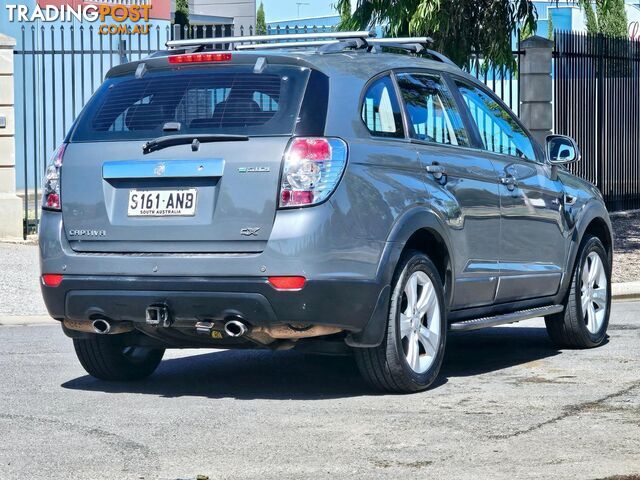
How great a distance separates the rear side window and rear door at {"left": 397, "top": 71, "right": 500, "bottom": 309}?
0.12 metres

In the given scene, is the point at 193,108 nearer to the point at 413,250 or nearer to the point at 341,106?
the point at 341,106

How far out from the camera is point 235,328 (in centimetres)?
716

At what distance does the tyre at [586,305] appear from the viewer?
370 inches

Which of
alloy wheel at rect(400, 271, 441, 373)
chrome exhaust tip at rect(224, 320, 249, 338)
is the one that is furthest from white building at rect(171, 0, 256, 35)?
chrome exhaust tip at rect(224, 320, 249, 338)

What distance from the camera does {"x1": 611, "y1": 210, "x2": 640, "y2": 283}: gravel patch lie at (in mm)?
14875

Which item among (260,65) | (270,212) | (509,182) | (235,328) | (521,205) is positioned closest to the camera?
(270,212)

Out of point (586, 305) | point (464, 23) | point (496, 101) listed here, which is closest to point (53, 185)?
point (496, 101)

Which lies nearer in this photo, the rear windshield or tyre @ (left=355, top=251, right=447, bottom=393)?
the rear windshield

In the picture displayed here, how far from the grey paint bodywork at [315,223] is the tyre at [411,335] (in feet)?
0.50

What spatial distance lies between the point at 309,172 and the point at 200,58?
3.43 feet

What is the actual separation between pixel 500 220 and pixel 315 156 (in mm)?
1881

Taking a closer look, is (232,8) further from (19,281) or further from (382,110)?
(382,110)

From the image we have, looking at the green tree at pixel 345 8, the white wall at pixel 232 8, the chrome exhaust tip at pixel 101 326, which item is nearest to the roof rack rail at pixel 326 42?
the chrome exhaust tip at pixel 101 326

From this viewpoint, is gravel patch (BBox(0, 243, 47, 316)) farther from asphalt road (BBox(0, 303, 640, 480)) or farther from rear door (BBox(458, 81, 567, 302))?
rear door (BBox(458, 81, 567, 302))
